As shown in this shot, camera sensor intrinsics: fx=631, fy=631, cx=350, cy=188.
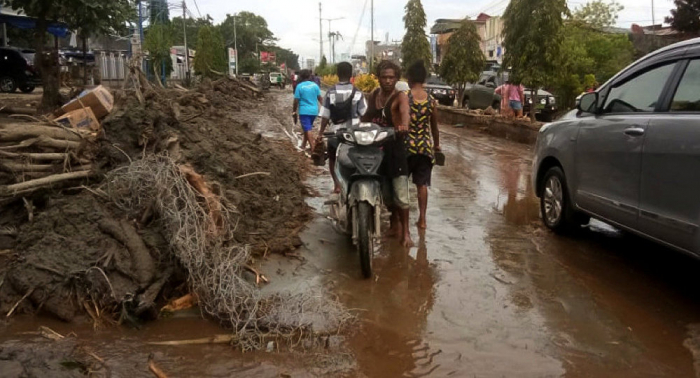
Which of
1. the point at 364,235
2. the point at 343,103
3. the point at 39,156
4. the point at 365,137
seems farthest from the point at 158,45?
the point at 364,235

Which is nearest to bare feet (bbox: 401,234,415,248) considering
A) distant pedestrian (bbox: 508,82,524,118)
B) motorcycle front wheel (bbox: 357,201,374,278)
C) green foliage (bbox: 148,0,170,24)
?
motorcycle front wheel (bbox: 357,201,374,278)

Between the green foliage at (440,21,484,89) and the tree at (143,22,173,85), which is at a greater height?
the tree at (143,22,173,85)

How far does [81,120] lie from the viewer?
6.73 m

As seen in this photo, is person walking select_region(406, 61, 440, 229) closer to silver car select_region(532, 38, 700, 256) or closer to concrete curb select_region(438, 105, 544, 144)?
silver car select_region(532, 38, 700, 256)

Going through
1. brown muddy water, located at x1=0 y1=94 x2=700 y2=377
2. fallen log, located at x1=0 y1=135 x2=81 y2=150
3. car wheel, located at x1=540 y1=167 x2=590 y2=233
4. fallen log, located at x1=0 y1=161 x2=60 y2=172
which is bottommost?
brown muddy water, located at x1=0 y1=94 x2=700 y2=377

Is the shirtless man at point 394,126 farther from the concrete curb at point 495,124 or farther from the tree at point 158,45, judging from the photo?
the tree at point 158,45

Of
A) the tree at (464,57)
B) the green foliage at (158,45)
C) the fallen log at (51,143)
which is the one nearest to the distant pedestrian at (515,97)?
the tree at (464,57)

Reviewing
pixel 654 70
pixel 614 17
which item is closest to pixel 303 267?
pixel 654 70

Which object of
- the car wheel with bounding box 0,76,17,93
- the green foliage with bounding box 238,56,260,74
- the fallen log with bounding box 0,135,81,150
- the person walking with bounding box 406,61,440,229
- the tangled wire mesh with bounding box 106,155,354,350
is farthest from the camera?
the green foliage with bounding box 238,56,260,74

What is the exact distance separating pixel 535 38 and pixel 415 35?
14.3 metres

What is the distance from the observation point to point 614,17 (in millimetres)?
31594

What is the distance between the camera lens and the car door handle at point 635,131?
4826 mm

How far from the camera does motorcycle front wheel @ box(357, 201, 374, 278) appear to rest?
4898 mm

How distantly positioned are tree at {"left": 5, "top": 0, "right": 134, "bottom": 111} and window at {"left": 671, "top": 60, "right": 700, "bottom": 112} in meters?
12.5
